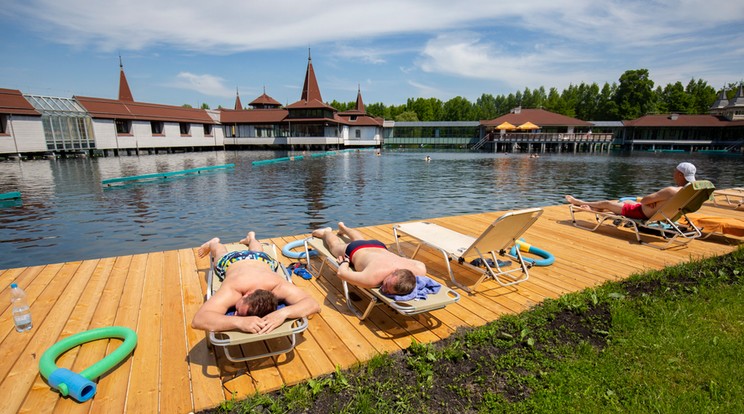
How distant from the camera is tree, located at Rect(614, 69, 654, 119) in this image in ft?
202

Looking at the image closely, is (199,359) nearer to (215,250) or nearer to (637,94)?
(215,250)

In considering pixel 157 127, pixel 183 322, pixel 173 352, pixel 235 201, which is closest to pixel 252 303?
pixel 173 352

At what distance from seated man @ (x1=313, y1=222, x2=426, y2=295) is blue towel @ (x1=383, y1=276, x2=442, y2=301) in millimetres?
42

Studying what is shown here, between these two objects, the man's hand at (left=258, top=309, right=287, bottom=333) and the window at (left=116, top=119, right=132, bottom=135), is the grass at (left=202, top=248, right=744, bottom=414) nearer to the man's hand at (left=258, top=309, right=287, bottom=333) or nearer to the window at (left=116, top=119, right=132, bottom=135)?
the man's hand at (left=258, top=309, right=287, bottom=333)

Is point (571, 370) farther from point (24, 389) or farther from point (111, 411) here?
point (24, 389)

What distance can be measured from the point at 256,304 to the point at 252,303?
31 mm

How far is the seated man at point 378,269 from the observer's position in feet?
10.2

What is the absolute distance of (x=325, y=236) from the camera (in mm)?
4660

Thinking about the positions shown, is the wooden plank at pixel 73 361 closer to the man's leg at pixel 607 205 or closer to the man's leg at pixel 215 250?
the man's leg at pixel 215 250

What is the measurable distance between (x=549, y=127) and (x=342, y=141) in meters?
28.5

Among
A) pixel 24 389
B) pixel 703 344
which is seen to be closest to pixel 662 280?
pixel 703 344

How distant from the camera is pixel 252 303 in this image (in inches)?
107

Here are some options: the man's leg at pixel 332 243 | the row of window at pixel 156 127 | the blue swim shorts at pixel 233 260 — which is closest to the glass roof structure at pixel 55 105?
the row of window at pixel 156 127

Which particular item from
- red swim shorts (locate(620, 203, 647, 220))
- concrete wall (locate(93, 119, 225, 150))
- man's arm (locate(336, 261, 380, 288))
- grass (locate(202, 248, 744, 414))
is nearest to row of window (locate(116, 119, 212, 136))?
concrete wall (locate(93, 119, 225, 150))
